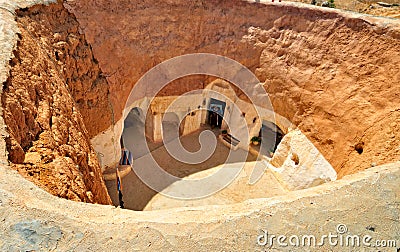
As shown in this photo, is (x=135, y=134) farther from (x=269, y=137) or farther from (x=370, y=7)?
(x=370, y=7)

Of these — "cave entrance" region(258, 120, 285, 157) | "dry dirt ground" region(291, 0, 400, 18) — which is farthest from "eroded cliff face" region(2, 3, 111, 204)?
"dry dirt ground" region(291, 0, 400, 18)

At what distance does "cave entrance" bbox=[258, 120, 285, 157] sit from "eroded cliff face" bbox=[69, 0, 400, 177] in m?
1.75

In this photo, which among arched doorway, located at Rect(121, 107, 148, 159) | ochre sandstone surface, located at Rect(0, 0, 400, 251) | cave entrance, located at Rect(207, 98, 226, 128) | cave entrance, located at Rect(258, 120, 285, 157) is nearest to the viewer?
ochre sandstone surface, located at Rect(0, 0, 400, 251)

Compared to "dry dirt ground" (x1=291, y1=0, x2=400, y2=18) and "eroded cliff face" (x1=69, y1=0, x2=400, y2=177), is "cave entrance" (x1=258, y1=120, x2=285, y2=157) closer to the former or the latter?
"eroded cliff face" (x1=69, y1=0, x2=400, y2=177)

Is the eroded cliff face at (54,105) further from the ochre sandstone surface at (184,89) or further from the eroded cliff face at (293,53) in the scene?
the eroded cliff face at (293,53)

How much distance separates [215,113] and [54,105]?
7.64 m

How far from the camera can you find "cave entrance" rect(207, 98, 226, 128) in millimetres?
11441

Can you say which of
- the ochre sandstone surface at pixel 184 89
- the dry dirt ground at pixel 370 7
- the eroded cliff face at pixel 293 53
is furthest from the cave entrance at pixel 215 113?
the dry dirt ground at pixel 370 7

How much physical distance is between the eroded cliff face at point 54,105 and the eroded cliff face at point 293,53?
2.37 ft

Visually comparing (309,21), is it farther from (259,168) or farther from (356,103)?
(259,168)

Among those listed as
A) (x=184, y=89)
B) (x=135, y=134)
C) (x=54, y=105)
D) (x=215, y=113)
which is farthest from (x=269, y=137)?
(x=54, y=105)

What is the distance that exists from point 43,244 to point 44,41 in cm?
521

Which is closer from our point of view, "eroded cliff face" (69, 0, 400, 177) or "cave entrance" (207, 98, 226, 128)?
"eroded cliff face" (69, 0, 400, 177)

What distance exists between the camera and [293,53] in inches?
356
